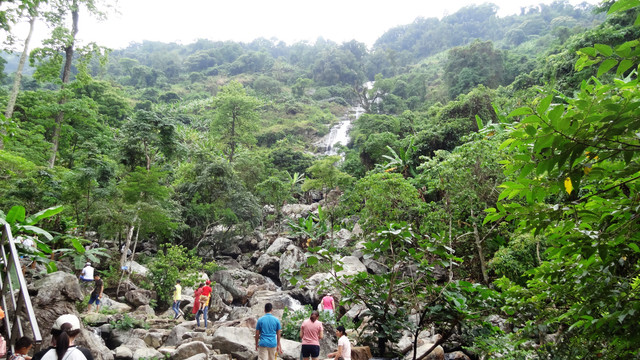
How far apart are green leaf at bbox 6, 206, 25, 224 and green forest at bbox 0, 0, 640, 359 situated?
0.04 meters

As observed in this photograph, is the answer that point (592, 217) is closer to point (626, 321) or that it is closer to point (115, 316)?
point (626, 321)

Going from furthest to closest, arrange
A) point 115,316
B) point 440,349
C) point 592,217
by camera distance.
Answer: point 115,316 < point 440,349 < point 592,217

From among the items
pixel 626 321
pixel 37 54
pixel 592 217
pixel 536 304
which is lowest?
pixel 536 304

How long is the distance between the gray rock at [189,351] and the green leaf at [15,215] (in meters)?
3.95

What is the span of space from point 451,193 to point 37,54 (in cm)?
1512

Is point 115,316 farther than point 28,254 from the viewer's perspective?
Yes

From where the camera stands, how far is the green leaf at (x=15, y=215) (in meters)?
2.76

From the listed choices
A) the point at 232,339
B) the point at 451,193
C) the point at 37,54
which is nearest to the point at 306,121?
the point at 37,54

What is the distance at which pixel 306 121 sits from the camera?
40.1 metres

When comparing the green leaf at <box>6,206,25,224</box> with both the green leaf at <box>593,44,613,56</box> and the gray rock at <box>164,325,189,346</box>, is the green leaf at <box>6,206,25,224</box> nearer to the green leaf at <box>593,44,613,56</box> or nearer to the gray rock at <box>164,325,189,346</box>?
the green leaf at <box>593,44,613,56</box>

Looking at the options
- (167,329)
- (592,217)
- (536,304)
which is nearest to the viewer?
(592,217)

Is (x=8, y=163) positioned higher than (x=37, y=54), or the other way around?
(x=37, y=54)

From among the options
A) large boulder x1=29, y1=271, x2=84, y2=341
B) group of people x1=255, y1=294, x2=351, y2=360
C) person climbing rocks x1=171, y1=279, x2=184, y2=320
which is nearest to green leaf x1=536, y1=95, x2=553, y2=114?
group of people x1=255, y1=294, x2=351, y2=360

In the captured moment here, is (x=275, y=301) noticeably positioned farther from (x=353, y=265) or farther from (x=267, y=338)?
(x=267, y=338)
